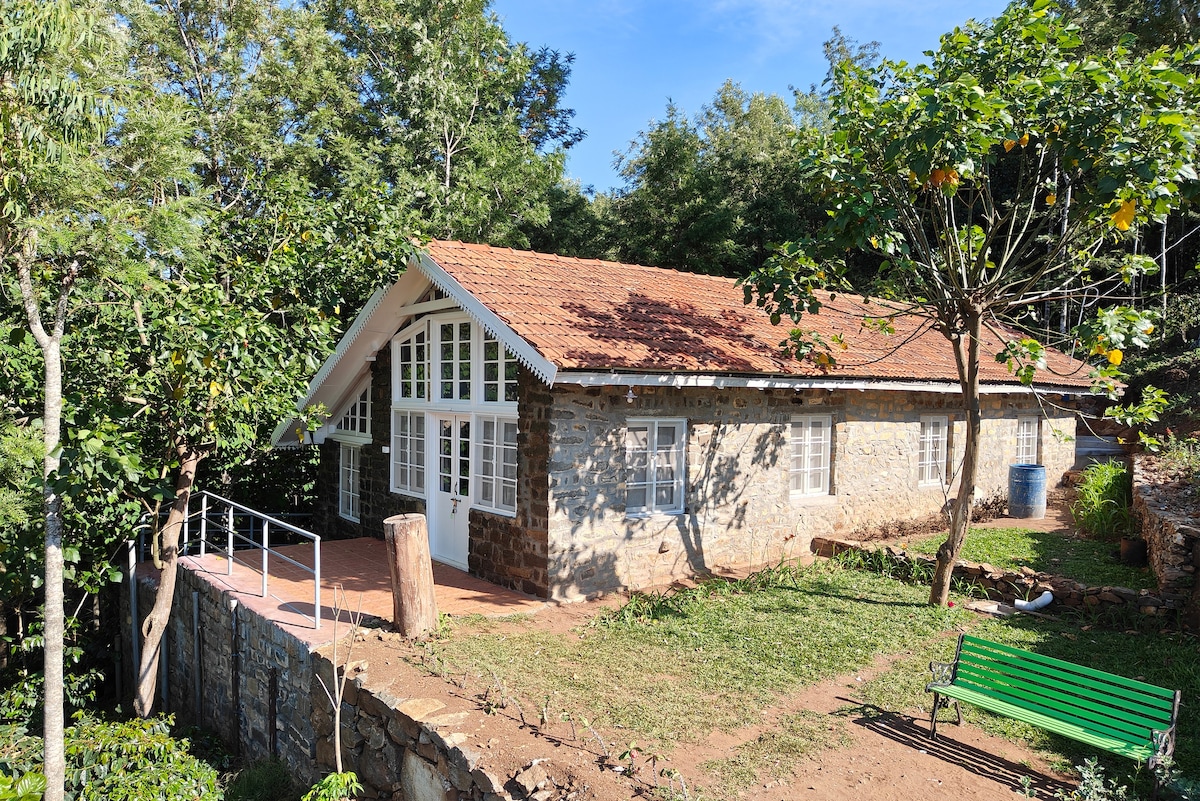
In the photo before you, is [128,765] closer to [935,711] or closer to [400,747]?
[400,747]

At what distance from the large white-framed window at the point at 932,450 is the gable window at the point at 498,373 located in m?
8.19

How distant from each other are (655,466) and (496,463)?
6.92 ft

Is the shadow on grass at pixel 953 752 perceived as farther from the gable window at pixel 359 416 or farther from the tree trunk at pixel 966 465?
the gable window at pixel 359 416

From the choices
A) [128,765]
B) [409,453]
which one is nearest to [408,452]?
[409,453]

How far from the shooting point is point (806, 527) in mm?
12008

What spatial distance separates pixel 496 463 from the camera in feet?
32.9

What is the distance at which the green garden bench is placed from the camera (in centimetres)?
514

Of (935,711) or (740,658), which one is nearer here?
(935,711)

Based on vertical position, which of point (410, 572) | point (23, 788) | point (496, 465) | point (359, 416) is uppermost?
point (359, 416)

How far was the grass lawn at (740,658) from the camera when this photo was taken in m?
6.04

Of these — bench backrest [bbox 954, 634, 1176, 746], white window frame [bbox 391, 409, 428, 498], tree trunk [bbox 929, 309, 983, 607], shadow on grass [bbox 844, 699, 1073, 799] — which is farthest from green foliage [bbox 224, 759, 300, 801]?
tree trunk [bbox 929, 309, 983, 607]

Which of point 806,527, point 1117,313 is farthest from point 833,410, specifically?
point 1117,313

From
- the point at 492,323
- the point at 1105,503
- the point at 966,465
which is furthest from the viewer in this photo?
the point at 1105,503

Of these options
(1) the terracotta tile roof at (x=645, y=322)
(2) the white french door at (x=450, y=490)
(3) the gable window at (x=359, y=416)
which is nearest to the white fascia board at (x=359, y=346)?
(3) the gable window at (x=359, y=416)
